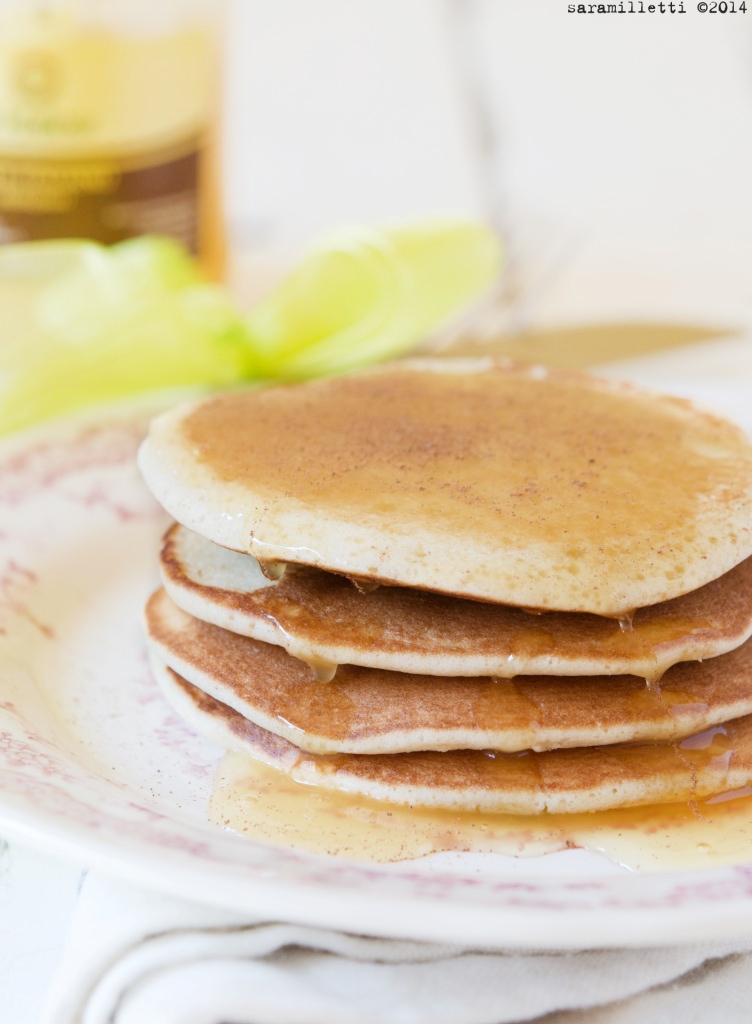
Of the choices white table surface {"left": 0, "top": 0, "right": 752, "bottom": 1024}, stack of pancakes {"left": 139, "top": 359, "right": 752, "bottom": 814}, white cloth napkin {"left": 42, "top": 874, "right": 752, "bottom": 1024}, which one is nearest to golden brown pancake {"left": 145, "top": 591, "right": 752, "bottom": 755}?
stack of pancakes {"left": 139, "top": 359, "right": 752, "bottom": 814}

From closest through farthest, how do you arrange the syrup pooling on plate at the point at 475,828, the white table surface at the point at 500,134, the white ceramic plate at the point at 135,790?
the white ceramic plate at the point at 135,790 < the syrup pooling on plate at the point at 475,828 < the white table surface at the point at 500,134

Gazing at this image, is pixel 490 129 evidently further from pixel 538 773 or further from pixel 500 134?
pixel 538 773

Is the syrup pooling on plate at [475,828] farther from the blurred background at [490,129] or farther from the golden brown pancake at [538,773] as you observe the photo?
the blurred background at [490,129]

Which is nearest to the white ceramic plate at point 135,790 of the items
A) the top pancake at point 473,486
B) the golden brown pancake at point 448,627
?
the golden brown pancake at point 448,627

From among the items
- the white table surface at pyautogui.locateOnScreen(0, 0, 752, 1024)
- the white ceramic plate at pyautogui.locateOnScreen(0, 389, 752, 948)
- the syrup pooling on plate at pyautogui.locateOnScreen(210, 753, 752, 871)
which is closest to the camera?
the white ceramic plate at pyautogui.locateOnScreen(0, 389, 752, 948)

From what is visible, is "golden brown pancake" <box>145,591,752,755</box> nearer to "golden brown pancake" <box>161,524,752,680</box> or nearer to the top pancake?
"golden brown pancake" <box>161,524,752,680</box>

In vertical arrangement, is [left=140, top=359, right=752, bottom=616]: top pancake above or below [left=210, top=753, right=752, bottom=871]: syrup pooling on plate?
above
